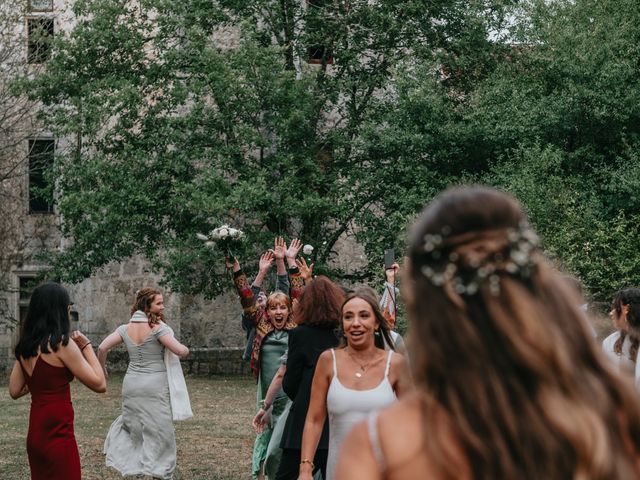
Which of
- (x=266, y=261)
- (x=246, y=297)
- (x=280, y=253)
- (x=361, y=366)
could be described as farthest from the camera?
(x=266, y=261)

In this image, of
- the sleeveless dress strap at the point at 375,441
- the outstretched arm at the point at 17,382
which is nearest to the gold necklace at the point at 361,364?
the outstretched arm at the point at 17,382

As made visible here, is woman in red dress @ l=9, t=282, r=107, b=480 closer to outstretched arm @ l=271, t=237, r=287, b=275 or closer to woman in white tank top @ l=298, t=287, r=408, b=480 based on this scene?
woman in white tank top @ l=298, t=287, r=408, b=480

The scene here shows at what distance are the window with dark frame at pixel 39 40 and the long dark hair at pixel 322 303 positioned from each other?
66.1ft

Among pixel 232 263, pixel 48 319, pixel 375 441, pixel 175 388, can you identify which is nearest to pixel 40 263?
pixel 175 388

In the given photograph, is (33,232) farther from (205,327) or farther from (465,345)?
(465,345)

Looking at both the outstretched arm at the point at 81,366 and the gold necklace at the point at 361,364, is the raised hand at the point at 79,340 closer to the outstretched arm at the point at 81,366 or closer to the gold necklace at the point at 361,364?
the outstretched arm at the point at 81,366

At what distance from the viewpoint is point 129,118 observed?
26.1 m

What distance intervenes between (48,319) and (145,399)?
12.7ft

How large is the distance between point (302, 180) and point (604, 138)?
6890 mm

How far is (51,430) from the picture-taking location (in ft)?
25.5

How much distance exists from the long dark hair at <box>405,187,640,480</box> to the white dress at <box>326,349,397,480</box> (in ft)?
13.7

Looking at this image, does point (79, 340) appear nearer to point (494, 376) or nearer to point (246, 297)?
point (246, 297)

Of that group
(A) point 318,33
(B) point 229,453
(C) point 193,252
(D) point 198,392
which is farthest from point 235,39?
(B) point 229,453

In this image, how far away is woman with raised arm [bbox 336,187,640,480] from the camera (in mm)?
2168
